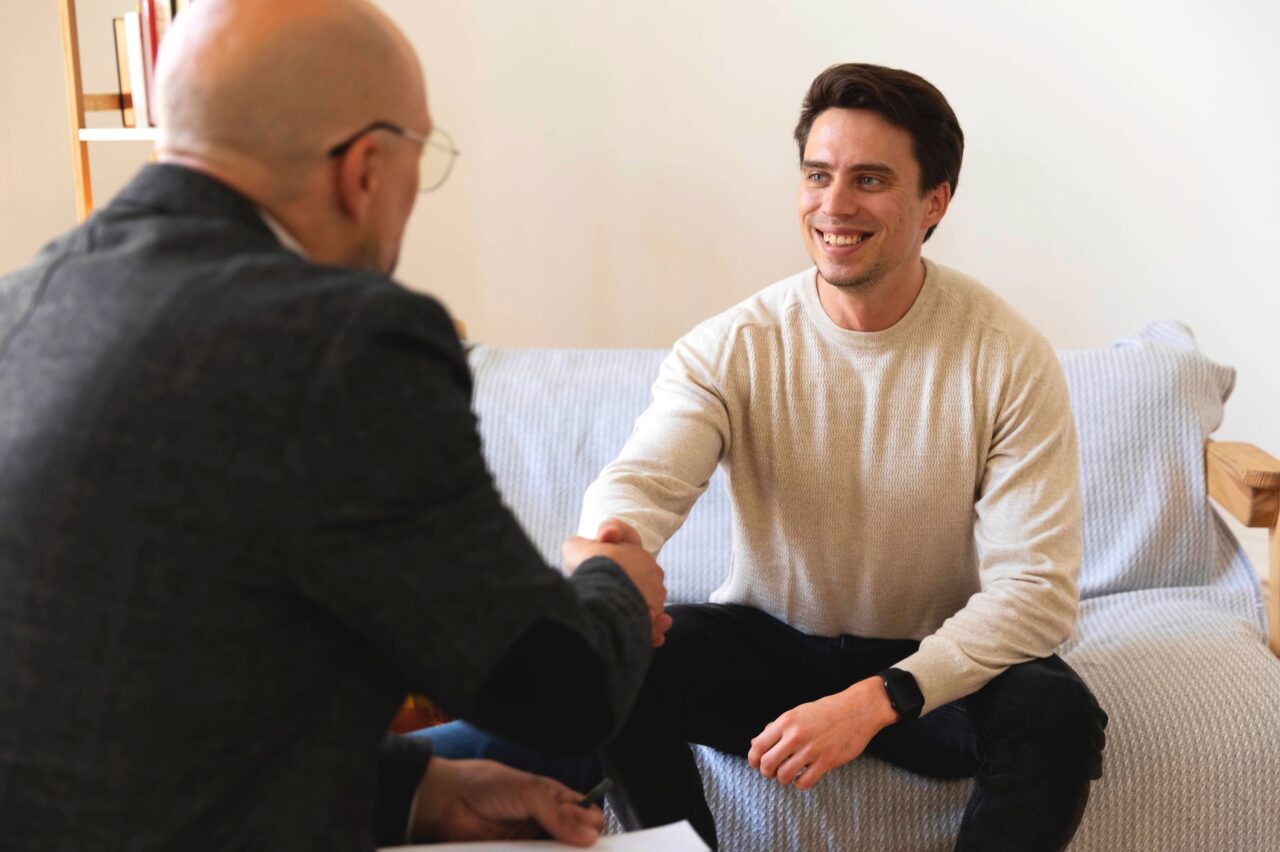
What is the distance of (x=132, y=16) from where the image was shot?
2525 millimetres

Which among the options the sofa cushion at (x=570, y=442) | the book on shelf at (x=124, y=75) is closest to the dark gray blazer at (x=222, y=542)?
the sofa cushion at (x=570, y=442)

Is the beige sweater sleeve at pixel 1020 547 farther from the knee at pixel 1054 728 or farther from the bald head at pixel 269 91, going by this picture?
the bald head at pixel 269 91

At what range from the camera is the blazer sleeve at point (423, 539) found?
2.76 ft

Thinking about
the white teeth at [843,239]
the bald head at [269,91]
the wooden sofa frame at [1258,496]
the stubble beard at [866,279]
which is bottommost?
the wooden sofa frame at [1258,496]

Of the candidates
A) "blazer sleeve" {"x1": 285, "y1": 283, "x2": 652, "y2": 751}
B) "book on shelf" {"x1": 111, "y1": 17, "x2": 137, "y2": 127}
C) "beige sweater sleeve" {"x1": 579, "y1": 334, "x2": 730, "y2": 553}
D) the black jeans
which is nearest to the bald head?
"blazer sleeve" {"x1": 285, "y1": 283, "x2": 652, "y2": 751}

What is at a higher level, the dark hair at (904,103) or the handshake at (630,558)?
the dark hair at (904,103)

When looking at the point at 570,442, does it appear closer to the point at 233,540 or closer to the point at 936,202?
the point at 936,202

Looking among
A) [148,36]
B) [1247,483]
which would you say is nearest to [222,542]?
[1247,483]

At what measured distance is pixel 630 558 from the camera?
1.27 metres

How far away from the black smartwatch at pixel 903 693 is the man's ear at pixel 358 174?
0.90 metres

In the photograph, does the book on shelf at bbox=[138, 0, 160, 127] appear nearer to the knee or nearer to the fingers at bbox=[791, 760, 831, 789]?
the fingers at bbox=[791, 760, 831, 789]

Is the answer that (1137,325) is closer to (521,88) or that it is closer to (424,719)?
(521,88)

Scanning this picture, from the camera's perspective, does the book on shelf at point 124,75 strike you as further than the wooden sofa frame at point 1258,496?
Yes

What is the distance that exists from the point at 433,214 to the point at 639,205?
504 mm
